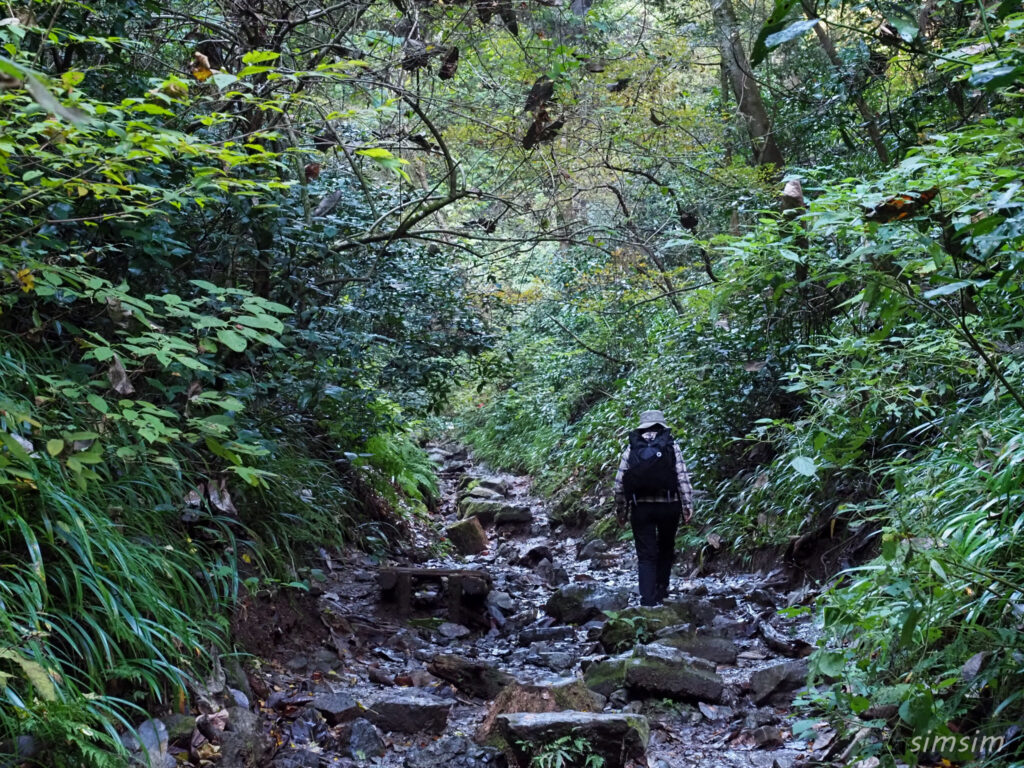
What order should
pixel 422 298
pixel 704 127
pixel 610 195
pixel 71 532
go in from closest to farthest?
pixel 71 532
pixel 422 298
pixel 704 127
pixel 610 195

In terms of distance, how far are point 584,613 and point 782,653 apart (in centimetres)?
188

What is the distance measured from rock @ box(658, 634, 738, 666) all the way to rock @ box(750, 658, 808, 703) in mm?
639

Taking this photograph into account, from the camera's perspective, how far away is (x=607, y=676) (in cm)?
510

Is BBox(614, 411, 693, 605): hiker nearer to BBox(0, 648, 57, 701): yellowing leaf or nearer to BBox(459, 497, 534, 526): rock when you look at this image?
BBox(459, 497, 534, 526): rock

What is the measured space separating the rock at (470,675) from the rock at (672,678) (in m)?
0.85

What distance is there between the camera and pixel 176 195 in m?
3.86

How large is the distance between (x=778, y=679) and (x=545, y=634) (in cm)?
222

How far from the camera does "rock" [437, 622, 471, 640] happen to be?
657 centimetres

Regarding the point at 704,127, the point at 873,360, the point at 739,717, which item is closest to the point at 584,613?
the point at 739,717

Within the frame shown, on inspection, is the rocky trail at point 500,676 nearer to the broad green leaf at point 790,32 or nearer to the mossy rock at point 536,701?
the mossy rock at point 536,701

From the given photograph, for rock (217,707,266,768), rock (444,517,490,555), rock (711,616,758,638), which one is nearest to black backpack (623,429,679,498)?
rock (711,616,758,638)

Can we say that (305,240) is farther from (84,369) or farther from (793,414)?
(793,414)

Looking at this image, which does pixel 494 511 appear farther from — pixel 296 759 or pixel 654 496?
pixel 296 759

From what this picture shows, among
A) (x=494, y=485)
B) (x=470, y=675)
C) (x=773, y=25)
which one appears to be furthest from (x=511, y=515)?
(x=773, y=25)
